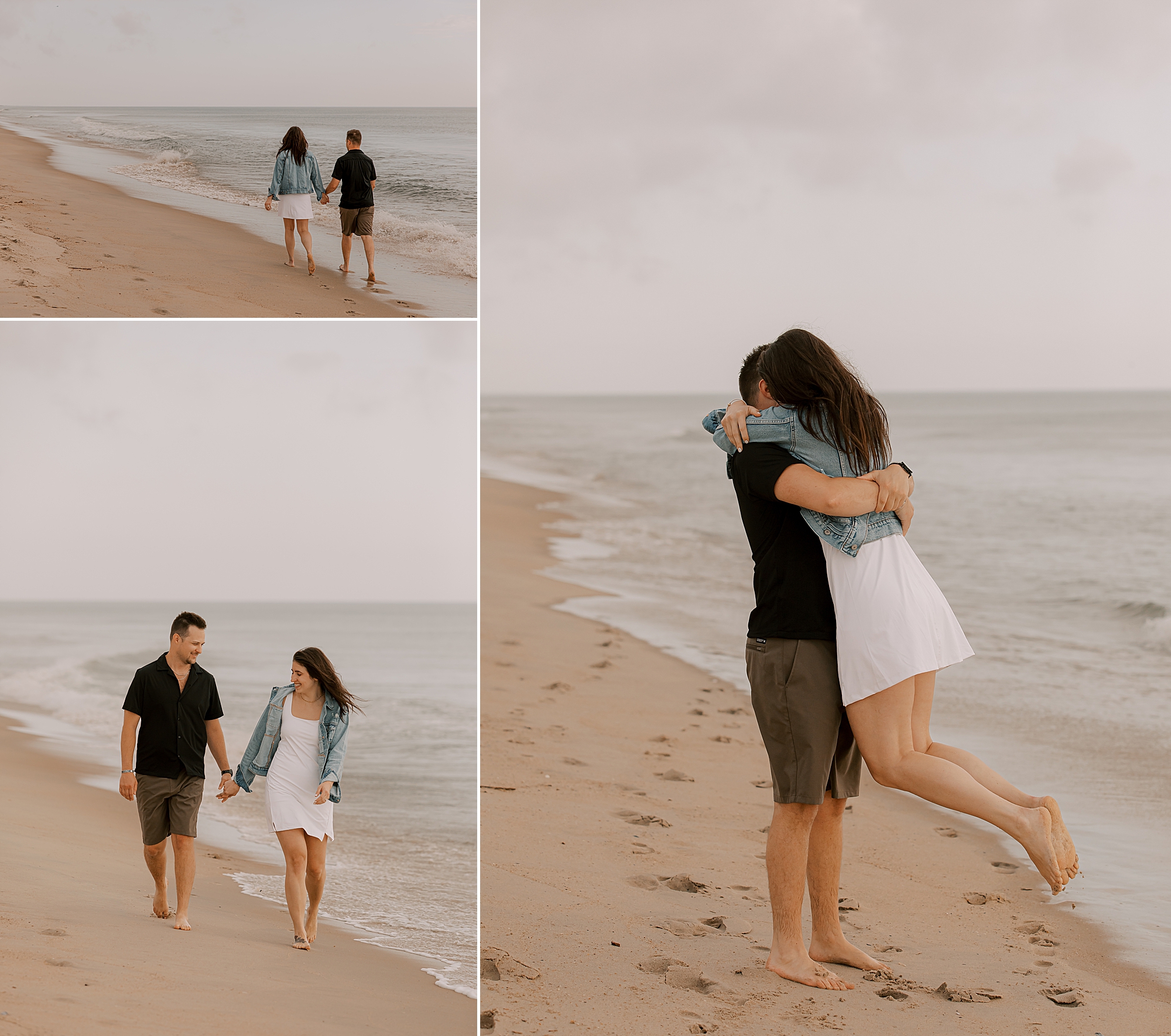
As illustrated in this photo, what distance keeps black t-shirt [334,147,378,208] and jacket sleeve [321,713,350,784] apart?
5.01ft

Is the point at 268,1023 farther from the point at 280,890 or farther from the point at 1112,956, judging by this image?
the point at 1112,956

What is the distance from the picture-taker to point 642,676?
18.1 ft

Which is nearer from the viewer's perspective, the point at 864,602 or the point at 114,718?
the point at 864,602

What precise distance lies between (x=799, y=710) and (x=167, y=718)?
5.80 feet

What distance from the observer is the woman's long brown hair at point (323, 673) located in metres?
3.07

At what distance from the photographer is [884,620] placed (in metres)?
2.26

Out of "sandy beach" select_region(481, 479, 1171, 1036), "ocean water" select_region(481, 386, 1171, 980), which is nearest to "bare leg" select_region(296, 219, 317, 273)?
"sandy beach" select_region(481, 479, 1171, 1036)

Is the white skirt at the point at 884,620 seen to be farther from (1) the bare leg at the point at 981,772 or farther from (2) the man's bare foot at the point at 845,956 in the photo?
(2) the man's bare foot at the point at 845,956

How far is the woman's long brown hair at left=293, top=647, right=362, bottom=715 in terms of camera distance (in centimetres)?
307

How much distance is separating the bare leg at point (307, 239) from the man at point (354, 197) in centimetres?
8

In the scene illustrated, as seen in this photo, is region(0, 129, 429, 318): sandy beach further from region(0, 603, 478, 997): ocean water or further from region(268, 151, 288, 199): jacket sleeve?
region(0, 603, 478, 997): ocean water

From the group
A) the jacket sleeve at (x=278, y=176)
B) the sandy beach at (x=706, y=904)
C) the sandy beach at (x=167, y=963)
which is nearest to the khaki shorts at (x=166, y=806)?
the sandy beach at (x=167, y=963)

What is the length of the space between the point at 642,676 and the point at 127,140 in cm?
327

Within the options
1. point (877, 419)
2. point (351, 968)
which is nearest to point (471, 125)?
point (877, 419)
